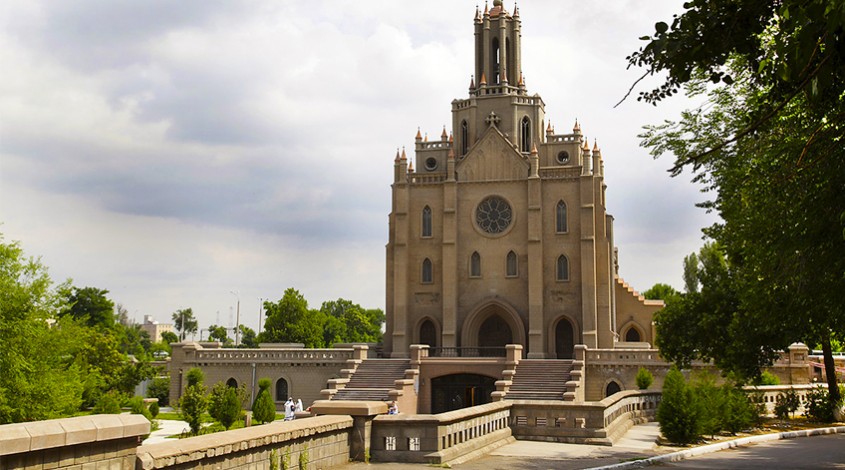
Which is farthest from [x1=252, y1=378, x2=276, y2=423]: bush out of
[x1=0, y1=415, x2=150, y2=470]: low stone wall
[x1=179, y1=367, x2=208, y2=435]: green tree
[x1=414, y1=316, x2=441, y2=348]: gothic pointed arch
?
[x1=0, y1=415, x2=150, y2=470]: low stone wall

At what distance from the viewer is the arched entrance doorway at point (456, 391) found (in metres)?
43.8

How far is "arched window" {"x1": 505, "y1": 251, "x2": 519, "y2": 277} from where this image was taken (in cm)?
5012

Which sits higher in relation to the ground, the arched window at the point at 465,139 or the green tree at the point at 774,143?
the arched window at the point at 465,139

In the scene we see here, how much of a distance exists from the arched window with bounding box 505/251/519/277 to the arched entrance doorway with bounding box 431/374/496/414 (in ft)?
28.2

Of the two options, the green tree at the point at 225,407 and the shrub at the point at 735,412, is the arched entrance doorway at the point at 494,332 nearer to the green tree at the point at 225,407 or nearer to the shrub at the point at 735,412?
the green tree at the point at 225,407

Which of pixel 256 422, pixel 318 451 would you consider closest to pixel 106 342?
pixel 256 422

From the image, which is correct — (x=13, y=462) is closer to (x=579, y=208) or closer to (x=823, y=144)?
(x=823, y=144)

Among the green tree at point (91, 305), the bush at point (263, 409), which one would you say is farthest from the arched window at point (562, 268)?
the green tree at point (91, 305)

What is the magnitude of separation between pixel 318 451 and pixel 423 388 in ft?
105

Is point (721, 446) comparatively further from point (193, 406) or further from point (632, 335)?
point (632, 335)

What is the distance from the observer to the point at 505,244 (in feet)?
166

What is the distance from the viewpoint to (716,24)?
27.5ft

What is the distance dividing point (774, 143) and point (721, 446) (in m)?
8.26

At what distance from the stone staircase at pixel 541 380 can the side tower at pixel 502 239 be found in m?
4.61
